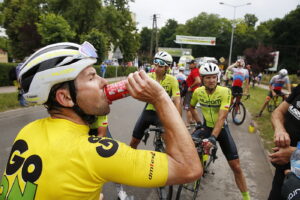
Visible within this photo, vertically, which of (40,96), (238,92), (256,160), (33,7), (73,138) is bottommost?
(256,160)

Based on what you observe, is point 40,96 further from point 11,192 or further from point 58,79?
point 11,192

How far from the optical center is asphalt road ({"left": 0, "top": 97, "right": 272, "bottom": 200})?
3.57 metres

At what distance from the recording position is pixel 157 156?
1.10 m

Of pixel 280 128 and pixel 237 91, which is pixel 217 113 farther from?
pixel 237 91

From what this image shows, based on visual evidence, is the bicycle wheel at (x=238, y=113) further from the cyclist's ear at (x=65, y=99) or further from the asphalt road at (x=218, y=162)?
the cyclist's ear at (x=65, y=99)

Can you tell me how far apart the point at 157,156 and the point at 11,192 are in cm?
81

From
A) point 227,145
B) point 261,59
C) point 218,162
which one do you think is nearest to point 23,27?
point 218,162

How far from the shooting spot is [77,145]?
1078mm

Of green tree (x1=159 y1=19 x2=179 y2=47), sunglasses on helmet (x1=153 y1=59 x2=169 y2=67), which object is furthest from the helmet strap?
green tree (x1=159 y1=19 x2=179 y2=47)

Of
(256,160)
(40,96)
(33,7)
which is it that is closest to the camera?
(40,96)

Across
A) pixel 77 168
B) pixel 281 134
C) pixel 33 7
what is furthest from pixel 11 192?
pixel 33 7

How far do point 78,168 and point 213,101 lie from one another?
2885mm

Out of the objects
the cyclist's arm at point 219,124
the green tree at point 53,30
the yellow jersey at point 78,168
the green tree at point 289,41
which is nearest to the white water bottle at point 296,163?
the yellow jersey at point 78,168

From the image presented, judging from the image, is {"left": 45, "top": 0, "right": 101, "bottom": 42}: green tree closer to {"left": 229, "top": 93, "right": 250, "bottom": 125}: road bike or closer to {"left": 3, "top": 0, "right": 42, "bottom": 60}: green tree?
{"left": 3, "top": 0, "right": 42, "bottom": 60}: green tree
